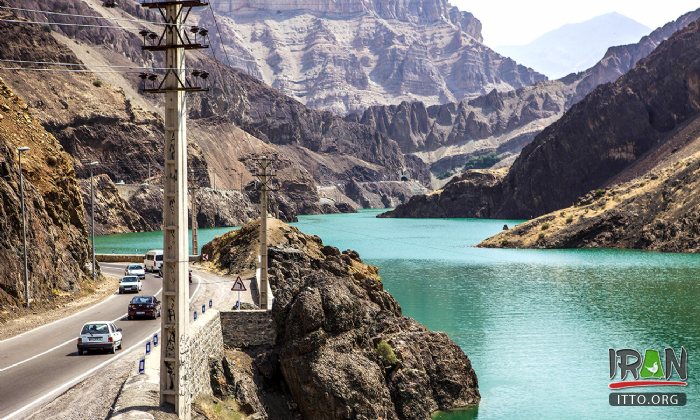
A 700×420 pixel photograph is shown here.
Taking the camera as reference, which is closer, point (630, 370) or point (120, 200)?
point (630, 370)

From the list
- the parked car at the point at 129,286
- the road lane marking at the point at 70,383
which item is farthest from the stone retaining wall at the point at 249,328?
the parked car at the point at 129,286

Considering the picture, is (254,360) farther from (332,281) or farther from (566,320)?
(566,320)

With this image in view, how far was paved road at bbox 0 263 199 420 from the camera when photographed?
88.1 feet

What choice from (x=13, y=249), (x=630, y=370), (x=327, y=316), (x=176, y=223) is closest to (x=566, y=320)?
(x=630, y=370)

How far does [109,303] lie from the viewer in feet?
172

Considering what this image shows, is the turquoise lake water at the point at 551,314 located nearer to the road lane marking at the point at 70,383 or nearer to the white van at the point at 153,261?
the road lane marking at the point at 70,383

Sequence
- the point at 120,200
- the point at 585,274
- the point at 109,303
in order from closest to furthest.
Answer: the point at 109,303 → the point at 585,274 → the point at 120,200

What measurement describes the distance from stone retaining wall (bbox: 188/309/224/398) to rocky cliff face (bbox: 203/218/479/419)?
3.04 m

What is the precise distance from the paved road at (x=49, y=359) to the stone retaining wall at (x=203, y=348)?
12.5 ft

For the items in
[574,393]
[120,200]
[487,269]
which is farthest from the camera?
[120,200]

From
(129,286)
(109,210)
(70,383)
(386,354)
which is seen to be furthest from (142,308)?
(109,210)

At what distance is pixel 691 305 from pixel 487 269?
37940 millimetres

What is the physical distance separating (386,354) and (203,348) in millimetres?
11775

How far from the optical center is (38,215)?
170 feet
